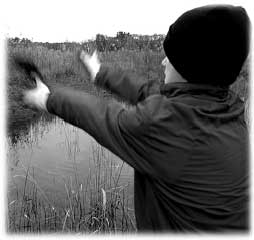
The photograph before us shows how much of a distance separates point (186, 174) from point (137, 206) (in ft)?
0.73

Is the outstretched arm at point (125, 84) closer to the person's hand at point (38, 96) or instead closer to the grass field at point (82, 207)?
the person's hand at point (38, 96)

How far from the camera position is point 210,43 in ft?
2.70

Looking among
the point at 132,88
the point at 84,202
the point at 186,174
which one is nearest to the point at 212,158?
the point at 186,174

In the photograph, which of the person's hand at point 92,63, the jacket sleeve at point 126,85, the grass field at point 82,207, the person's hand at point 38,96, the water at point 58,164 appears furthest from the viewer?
the water at point 58,164

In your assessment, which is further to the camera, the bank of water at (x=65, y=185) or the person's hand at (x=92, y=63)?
the bank of water at (x=65, y=185)

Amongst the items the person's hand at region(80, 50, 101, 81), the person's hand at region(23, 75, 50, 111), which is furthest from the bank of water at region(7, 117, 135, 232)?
the person's hand at region(23, 75, 50, 111)

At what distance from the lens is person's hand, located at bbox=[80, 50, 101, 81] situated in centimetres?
128

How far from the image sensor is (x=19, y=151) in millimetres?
3725

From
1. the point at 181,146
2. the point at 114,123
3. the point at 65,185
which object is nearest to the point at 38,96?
the point at 114,123

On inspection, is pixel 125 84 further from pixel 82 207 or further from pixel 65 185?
pixel 65 185

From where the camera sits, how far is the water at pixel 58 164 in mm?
3006

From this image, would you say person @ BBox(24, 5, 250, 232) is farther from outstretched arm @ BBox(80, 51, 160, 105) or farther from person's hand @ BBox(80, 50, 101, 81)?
person's hand @ BBox(80, 50, 101, 81)

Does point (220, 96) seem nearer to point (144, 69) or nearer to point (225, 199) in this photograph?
point (225, 199)

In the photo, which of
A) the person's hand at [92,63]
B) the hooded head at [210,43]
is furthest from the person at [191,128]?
the person's hand at [92,63]
